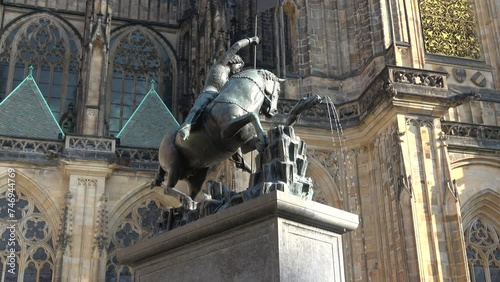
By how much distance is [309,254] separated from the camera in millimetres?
4852

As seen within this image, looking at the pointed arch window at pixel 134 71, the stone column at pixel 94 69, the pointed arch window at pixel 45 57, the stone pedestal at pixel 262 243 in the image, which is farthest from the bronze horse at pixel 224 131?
the pointed arch window at pixel 45 57

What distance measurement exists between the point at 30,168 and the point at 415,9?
11021 mm

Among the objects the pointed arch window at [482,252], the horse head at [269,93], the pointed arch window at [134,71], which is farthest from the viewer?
the pointed arch window at [134,71]

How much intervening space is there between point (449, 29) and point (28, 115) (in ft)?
41.3

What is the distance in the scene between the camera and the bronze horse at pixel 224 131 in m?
5.53

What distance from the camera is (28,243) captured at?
58.2 ft

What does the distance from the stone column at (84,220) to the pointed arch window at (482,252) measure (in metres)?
9.16

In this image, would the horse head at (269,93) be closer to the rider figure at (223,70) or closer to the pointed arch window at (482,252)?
the rider figure at (223,70)

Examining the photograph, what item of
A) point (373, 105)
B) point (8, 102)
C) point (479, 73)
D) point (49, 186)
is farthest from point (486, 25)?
point (8, 102)

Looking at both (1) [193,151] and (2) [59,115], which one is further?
(2) [59,115]

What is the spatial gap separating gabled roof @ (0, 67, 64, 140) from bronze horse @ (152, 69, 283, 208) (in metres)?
14.1

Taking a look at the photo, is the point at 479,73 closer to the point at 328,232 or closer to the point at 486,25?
the point at 486,25

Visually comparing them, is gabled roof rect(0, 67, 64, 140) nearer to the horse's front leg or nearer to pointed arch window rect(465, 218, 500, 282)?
pointed arch window rect(465, 218, 500, 282)

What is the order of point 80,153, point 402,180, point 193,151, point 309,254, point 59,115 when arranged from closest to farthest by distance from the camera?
point 309,254
point 193,151
point 402,180
point 80,153
point 59,115
